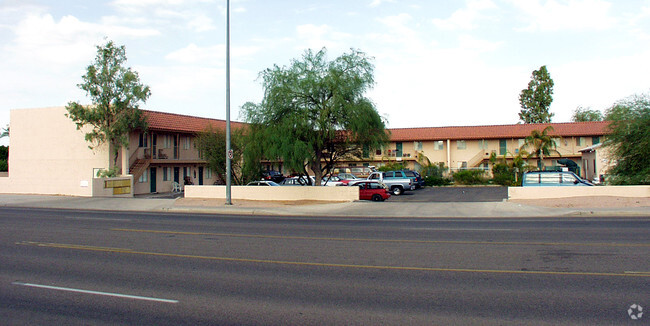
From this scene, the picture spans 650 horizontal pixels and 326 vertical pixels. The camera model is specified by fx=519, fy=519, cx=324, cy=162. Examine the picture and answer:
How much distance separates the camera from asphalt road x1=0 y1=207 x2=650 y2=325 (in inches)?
277

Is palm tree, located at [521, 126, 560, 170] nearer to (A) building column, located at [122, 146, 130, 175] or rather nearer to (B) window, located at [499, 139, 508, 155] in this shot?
(B) window, located at [499, 139, 508, 155]

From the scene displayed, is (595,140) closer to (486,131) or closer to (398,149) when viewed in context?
(486,131)

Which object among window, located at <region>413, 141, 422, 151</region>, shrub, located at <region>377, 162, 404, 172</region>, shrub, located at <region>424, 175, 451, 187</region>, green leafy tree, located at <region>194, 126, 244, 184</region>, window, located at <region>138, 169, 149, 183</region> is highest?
window, located at <region>413, 141, 422, 151</region>

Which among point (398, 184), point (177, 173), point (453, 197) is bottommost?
point (453, 197)

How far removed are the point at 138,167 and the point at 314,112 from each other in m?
19.2

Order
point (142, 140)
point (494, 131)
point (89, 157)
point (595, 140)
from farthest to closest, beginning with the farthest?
1. point (494, 131)
2. point (595, 140)
3. point (142, 140)
4. point (89, 157)

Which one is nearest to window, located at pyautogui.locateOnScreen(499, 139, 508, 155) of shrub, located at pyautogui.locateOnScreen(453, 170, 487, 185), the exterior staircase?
shrub, located at pyautogui.locateOnScreen(453, 170, 487, 185)

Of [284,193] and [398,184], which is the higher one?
[398,184]

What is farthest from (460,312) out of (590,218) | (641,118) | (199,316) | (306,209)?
(641,118)

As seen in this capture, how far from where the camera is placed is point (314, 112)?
28656mm

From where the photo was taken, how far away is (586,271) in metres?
9.57

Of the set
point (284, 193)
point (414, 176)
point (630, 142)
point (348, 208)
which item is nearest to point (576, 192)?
point (630, 142)

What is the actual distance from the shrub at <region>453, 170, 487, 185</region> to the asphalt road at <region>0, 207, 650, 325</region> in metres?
32.0

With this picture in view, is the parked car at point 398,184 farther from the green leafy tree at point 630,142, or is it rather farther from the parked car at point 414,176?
the green leafy tree at point 630,142
